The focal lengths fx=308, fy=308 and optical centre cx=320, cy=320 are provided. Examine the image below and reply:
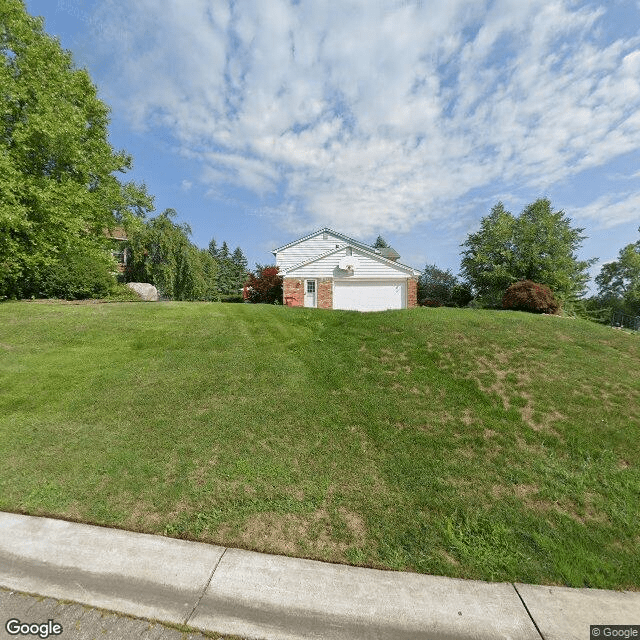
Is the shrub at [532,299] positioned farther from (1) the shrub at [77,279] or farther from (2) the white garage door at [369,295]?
(1) the shrub at [77,279]

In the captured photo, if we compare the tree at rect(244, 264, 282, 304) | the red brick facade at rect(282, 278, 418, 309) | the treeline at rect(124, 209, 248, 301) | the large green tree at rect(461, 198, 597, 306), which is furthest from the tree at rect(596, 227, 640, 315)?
the treeline at rect(124, 209, 248, 301)

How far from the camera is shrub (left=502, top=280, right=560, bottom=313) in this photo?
631 inches

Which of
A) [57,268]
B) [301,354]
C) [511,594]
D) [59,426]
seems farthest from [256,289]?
[511,594]

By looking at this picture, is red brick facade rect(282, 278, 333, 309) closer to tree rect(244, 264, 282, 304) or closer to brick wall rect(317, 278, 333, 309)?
brick wall rect(317, 278, 333, 309)

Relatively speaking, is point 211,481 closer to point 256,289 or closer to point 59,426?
point 59,426

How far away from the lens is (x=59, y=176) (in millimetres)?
11445

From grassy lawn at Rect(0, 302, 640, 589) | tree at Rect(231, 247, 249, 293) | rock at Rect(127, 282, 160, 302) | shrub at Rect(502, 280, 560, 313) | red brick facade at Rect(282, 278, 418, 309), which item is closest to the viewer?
grassy lawn at Rect(0, 302, 640, 589)

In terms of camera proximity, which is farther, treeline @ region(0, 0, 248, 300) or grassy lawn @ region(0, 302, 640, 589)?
treeline @ region(0, 0, 248, 300)

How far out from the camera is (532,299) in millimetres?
16109

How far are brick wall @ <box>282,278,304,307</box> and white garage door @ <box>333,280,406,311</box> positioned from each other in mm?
2066

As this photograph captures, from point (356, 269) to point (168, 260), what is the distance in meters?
15.1

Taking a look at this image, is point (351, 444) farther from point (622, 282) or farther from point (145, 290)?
point (622, 282)

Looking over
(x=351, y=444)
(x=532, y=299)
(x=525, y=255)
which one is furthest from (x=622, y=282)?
Result: (x=351, y=444)

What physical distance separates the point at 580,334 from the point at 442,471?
7.27 m
